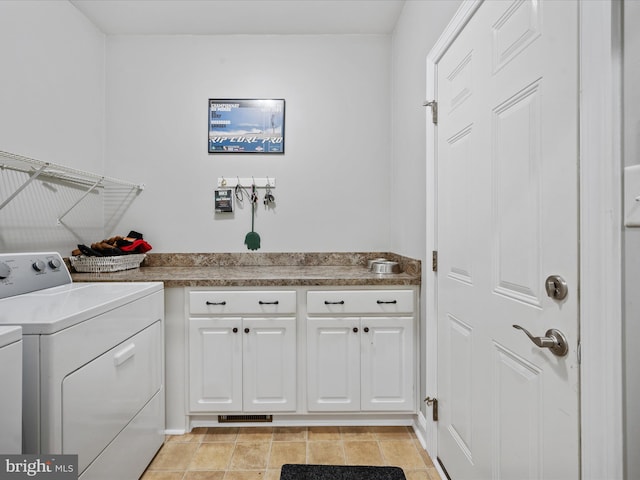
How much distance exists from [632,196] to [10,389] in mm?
1447

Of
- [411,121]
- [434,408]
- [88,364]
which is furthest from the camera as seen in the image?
[411,121]

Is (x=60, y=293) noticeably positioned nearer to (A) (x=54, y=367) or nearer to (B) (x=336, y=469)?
(A) (x=54, y=367)

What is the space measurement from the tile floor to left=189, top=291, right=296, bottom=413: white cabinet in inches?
6.2

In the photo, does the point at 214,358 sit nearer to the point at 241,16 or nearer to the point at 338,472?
the point at 338,472

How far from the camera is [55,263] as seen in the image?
1.65m

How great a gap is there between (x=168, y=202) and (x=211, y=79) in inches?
37.7

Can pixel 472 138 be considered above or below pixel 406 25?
below

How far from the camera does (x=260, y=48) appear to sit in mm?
2436

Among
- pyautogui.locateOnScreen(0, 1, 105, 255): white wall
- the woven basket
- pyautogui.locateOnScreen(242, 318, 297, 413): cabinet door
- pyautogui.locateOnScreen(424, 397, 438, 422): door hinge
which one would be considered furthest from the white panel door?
pyautogui.locateOnScreen(0, 1, 105, 255): white wall

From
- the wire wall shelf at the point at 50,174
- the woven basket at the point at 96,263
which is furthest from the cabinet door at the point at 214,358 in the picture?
the wire wall shelf at the point at 50,174

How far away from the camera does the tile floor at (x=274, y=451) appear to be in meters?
1.59

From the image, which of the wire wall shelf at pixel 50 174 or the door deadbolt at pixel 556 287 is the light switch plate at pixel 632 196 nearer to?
the door deadbolt at pixel 556 287

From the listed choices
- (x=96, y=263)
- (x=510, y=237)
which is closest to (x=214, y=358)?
(x=96, y=263)

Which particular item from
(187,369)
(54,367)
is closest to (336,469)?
(187,369)
